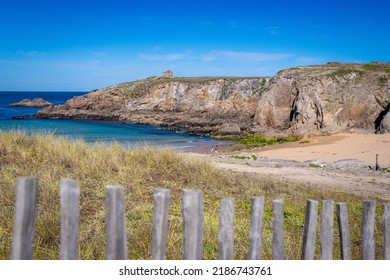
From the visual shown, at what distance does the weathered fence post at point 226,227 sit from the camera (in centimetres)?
249

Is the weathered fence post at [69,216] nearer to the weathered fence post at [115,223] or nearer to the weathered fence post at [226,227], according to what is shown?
the weathered fence post at [115,223]

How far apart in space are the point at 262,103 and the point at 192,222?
140ft

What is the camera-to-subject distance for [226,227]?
2539 millimetres

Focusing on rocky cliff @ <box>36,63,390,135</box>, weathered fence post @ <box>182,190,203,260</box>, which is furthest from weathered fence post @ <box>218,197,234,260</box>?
rocky cliff @ <box>36,63,390,135</box>

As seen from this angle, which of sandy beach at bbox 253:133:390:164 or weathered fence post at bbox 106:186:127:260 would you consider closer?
weathered fence post at bbox 106:186:127:260

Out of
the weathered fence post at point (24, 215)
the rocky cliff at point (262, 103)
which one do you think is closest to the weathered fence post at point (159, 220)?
the weathered fence post at point (24, 215)

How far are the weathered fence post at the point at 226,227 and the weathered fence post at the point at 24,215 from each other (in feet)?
4.11

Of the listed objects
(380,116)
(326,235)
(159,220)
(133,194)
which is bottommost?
(133,194)

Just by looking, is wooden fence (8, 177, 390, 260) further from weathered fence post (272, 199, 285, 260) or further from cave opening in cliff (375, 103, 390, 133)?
cave opening in cliff (375, 103, 390, 133)

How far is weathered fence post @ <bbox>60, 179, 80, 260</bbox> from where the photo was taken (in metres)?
2.28

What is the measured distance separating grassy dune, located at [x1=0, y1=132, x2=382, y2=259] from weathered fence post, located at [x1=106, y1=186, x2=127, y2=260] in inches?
54.2

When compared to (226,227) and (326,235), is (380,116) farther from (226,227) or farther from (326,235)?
(226,227)

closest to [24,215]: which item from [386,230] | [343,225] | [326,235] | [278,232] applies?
[278,232]

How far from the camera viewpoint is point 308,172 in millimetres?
15453
